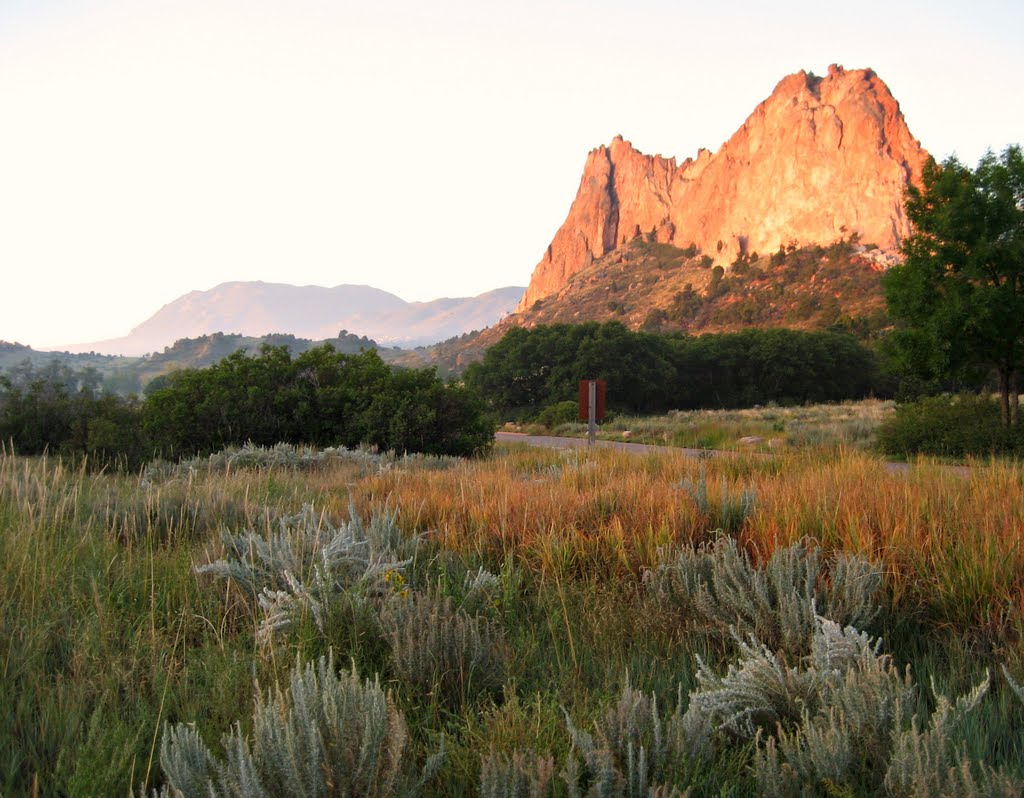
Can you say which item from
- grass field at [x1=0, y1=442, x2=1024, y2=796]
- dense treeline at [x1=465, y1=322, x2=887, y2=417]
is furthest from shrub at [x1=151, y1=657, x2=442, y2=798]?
dense treeline at [x1=465, y1=322, x2=887, y2=417]

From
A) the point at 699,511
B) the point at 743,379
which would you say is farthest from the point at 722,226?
the point at 699,511

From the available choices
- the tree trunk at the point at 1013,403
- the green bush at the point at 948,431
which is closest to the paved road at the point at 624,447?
the green bush at the point at 948,431

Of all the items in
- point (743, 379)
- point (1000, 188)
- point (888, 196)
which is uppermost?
point (888, 196)

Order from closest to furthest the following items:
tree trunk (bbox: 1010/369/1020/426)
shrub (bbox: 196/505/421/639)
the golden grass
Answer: shrub (bbox: 196/505/421/639)
the golden grass
tree trunk (bbox: 1010/369/1020/426)

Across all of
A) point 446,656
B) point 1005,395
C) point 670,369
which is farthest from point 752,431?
point 670,369

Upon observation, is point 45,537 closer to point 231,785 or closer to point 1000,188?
point 231,785

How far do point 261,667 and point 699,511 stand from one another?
317 cm

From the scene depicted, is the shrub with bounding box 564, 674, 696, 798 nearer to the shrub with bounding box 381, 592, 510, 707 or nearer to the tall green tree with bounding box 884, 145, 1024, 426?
the shrub with bounding box 381, 592, 510, 707

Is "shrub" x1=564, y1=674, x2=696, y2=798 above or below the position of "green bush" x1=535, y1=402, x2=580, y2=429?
above

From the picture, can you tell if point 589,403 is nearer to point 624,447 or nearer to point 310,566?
point 624,447

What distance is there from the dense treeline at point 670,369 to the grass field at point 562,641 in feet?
136

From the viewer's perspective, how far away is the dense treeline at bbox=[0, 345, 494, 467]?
1479 centimetres

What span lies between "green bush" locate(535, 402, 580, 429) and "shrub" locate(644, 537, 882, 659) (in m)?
30.1

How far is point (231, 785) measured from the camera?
177 cm
